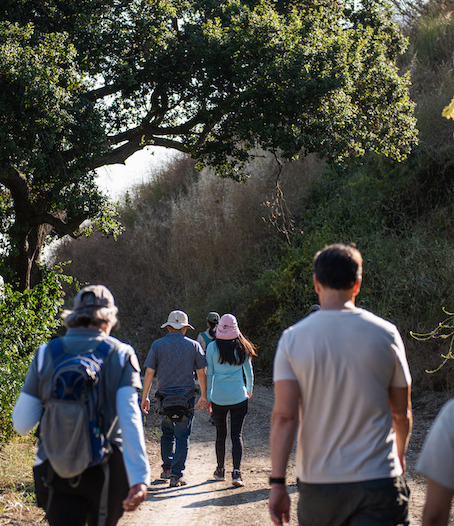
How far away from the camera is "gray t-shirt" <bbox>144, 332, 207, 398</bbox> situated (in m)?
6.69

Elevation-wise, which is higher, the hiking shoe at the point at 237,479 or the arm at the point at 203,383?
the arm at the point at 203,383

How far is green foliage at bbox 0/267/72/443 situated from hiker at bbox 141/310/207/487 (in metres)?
2.32

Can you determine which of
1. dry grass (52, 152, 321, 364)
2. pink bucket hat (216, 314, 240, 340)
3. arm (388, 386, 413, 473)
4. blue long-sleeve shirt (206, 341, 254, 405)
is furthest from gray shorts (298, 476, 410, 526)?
dry grass (52, 152, 321, 364)

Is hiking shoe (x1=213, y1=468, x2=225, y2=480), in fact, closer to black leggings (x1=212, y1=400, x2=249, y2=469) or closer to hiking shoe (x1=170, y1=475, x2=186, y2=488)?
black leggings (x1=212, y1=400, x2=249, y2=469)

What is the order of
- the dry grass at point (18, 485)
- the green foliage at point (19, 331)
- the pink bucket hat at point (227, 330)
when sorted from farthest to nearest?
the green foliage at point (19, 331) < the pink bucket hat at point (227, 330) < the dry grass at point (18, 485)

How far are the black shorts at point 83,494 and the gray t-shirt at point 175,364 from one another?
3.81 metres

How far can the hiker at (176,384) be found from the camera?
666 cm

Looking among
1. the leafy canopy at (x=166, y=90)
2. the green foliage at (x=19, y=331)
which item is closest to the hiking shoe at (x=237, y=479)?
the green foliage at (x=19, y=331)

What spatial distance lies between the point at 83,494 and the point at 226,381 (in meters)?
Answer: 4.01

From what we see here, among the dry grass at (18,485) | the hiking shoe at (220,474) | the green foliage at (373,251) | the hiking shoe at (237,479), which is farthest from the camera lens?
the green foliage at (373,251)

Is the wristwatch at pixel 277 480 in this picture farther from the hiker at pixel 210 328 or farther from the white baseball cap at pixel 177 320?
the hiker at pixel 210 328

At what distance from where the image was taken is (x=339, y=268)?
9.23 ft

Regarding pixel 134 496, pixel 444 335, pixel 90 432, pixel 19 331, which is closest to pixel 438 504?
pixel 134 496

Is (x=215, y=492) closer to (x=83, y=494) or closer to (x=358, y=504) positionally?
(x=83, y=494)
